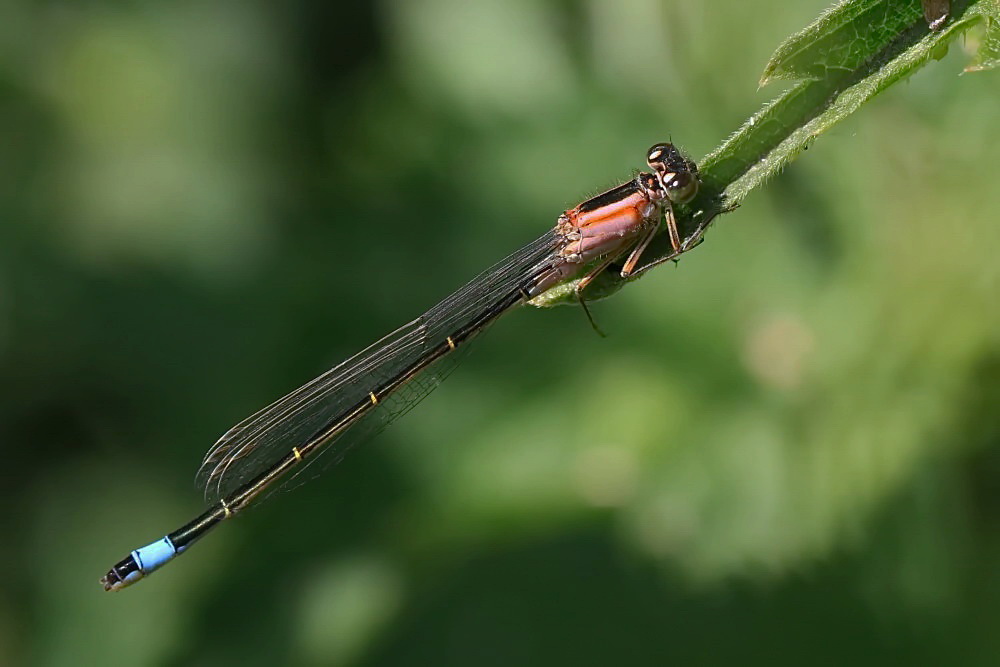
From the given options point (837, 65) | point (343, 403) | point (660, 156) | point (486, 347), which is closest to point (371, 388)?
point (343, 403)

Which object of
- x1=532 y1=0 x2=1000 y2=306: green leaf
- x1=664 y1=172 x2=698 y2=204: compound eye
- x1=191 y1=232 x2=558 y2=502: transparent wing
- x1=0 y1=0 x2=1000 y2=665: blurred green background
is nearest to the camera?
x1=532 y1=0 x2=1000 y2=306: green leaf

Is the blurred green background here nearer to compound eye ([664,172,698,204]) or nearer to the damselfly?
the damselfly

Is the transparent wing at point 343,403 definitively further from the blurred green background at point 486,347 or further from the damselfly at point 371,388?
the blurred green background at point 486,347

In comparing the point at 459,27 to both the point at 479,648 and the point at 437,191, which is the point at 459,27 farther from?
the point at 479,648

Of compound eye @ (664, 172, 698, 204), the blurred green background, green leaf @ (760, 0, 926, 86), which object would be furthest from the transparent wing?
green leaf @ (760, 0, 926, 86)

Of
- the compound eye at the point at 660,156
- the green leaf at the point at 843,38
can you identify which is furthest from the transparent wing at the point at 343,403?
the green leaf at the point at 843,38

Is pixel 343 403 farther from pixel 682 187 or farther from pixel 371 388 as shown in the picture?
pixel 682 187
